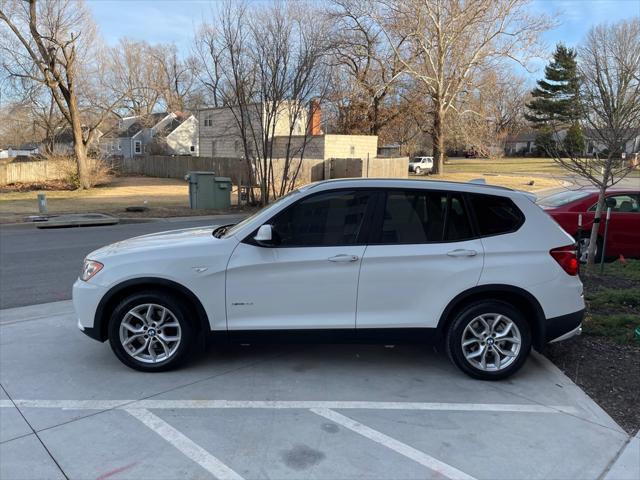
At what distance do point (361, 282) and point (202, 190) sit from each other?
1553cm

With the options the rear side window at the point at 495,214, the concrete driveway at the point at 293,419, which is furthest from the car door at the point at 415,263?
the concrete driveway at the point at 293,419

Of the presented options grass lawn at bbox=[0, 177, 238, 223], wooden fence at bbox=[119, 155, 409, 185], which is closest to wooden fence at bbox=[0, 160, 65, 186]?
grass lawn at bbox=[0, 177, 238, 223]

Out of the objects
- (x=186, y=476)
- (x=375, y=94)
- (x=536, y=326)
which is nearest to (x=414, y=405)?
(x=536, y=326)

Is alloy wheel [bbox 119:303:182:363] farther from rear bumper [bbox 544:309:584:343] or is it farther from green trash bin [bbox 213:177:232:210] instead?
green trash bin [bbox 213:177:232:210]

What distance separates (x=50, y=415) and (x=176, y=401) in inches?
33.4

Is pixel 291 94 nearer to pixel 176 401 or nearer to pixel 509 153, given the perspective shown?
pixel 176 401

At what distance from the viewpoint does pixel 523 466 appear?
2.97 metres

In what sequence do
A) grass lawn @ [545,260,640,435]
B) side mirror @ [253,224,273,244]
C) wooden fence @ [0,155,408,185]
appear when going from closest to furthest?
grass lawn @ [545,260,640,435] < side mirror @ [253,224,273,244] < wooden fence @ [0,155,408,185]

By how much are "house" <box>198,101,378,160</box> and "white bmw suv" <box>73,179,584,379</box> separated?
48.8 ft

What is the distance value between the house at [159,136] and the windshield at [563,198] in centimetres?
4923

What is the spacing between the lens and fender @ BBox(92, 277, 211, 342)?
4047 millimetres

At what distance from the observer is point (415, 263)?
4027 millimetres

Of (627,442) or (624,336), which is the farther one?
(624,336)

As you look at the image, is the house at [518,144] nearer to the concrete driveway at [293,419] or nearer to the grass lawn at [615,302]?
the grass lawn at [615,302]
